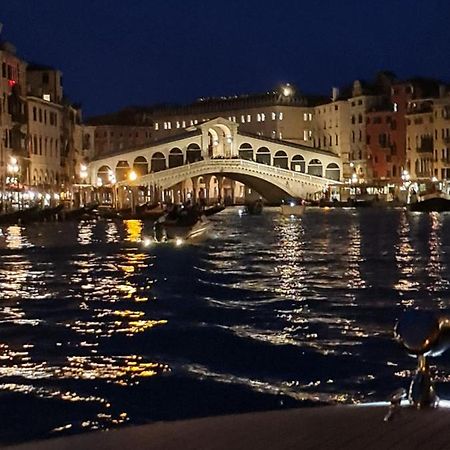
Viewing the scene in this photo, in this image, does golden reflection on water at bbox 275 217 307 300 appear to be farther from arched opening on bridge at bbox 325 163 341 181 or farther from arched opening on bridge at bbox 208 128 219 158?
arched opening on bridge at bbox 325 163 341 181

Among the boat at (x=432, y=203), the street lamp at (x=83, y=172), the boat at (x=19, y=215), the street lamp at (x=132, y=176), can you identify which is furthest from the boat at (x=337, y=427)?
the street lamp at (x=83, y=172)

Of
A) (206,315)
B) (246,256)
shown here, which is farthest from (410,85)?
(206,315)

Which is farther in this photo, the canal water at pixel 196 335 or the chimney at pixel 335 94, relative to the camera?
the chimney at pixel 335 94

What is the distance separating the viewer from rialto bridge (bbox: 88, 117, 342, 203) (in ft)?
197

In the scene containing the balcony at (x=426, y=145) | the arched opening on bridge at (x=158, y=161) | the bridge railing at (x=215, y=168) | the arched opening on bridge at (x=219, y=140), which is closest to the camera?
the bridge railing at (x=215, y=168)

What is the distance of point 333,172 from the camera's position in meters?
69.6

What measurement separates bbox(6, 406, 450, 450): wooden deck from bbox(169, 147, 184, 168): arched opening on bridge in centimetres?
6567

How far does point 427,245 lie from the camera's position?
22.5 meters

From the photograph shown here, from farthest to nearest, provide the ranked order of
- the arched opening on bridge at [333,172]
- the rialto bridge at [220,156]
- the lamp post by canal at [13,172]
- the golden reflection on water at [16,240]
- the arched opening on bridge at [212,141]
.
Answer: the arched opening on bridge at [333,172] → the arched opening on bridge at [212,141] → the rialto bridge at [220,156] → the lamp post by canal at [13,172] → the golden reflection on water at [16,240]

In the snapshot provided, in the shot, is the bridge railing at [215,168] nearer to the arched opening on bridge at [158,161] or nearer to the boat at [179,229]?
the arched opening on bridge at [158,161]

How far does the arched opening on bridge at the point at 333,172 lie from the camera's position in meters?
69.1

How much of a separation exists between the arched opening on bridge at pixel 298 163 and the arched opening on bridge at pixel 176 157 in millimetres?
7086

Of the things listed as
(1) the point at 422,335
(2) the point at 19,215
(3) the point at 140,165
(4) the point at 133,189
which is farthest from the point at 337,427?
(3) the point at 140,165

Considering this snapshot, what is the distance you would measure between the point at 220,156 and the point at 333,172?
10201 mm
